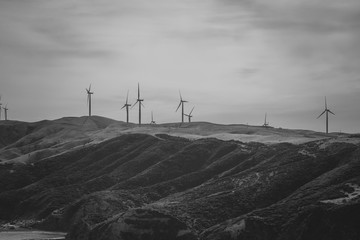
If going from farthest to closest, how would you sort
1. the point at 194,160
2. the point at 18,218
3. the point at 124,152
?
1. the point at 124,152
2. the point at 194,160
3. the point at 18,218

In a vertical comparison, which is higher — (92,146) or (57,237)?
(92,146)

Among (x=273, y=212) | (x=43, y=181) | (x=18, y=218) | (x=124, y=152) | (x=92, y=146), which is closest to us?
(x=273, y=212)

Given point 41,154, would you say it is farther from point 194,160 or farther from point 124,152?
point 194,160

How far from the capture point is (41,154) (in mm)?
187250

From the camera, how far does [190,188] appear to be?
118562mm

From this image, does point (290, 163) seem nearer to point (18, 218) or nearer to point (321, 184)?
point (321, 184)

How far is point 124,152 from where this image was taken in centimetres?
16300

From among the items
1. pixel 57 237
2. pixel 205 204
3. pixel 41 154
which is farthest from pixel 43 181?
pixel 205 204

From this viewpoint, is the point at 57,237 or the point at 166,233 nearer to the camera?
the point at 166,233

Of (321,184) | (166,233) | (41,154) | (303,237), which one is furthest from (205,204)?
(41,154)

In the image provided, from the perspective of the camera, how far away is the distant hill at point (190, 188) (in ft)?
249

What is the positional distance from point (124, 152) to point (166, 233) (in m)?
82.0

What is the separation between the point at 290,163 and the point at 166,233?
36.1 meters

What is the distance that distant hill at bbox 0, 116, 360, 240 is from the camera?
2987 inches
